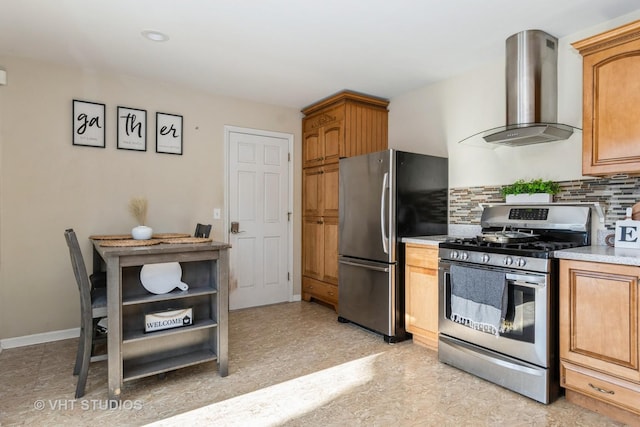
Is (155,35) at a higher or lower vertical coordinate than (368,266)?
higher

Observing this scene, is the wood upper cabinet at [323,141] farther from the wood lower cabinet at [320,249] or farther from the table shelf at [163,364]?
the table shelf at [163,364]

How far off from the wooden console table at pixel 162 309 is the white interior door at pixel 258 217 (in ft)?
5.37

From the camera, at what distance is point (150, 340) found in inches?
96.3

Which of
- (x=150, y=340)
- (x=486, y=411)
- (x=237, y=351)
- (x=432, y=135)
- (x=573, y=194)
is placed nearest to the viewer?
(x=486, y=411)

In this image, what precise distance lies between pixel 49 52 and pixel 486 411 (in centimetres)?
417

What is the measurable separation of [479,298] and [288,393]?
140 cm

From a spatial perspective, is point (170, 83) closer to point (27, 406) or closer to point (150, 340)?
point (150, 340)

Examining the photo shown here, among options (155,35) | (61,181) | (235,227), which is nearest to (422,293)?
(235,227)

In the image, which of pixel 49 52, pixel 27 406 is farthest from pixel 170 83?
pixel 27 406

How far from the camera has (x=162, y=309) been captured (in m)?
2.49

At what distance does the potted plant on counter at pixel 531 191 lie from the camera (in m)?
2.76

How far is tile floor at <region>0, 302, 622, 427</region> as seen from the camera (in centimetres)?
203

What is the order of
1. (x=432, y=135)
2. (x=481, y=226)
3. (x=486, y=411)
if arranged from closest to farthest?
(x=486, y=411) → (x=481, y=226) → (x=432, y=135)
